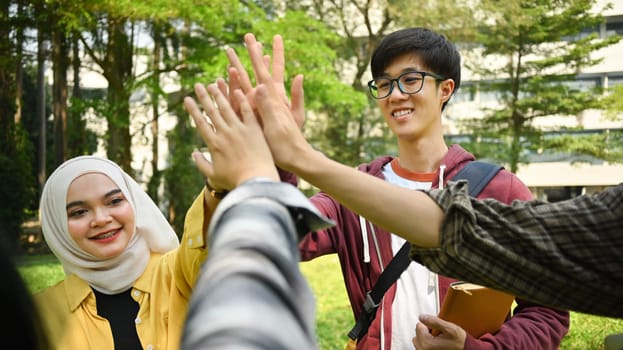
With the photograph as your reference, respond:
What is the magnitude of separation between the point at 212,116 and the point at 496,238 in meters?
0.58

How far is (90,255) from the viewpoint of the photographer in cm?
236

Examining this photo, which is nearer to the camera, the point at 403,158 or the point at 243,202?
the point at 243,202

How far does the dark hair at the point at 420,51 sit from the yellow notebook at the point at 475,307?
3.00 ft

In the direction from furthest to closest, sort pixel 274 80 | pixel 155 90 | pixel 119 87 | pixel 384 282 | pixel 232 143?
pixel 119 87, pixel 155 90, pixel 384 282, pixel 274 80, pixel 232 143

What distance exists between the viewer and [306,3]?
21.0m

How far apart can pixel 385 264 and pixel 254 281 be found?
5.13 feet

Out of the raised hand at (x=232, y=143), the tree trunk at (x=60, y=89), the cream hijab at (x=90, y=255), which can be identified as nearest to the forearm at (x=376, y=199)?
the raised hand at (x=232, y=143)

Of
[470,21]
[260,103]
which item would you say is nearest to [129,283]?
[260,103]

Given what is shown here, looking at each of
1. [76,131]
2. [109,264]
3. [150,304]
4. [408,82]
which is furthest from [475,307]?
[76,131]

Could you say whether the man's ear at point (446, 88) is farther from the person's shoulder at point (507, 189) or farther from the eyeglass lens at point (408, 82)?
the person's shoulder at point (507, 189)

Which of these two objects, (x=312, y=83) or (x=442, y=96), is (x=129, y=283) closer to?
(x=442, y=96)

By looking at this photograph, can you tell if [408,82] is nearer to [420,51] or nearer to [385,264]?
[420,51]

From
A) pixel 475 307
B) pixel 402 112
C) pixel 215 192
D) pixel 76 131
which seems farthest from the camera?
pixel 76 131

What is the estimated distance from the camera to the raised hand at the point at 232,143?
46.2 inches
